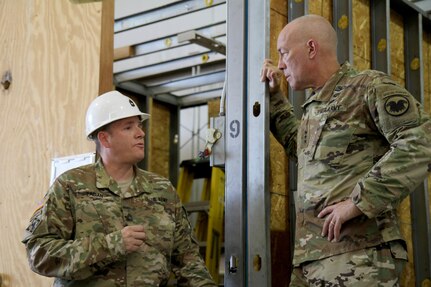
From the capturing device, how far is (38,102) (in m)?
3.95

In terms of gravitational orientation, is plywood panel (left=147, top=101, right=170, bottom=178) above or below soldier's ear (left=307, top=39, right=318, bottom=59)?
above

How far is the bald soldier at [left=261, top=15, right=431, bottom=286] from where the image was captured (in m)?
2.47

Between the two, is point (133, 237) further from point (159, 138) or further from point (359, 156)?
point (159, 138)

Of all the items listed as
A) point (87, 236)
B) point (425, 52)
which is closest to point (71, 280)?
point (87, 236)

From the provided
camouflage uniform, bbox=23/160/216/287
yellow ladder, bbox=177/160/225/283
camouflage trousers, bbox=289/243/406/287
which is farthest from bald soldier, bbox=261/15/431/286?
yellow ladder, bbox=177/160/225/283

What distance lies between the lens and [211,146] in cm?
325

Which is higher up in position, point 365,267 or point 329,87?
point 329,87

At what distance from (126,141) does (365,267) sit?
4.05ft

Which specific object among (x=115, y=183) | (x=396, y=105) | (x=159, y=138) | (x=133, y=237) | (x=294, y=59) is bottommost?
(x=133, y=237)

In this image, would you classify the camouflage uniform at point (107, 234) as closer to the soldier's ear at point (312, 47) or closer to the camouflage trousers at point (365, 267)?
the camouflage trousers at point (365, 267)

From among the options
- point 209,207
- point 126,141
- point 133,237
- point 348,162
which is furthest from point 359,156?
point 209,207

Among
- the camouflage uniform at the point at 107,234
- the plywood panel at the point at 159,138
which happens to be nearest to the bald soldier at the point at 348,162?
the camouflage uniform at the point at 107,234

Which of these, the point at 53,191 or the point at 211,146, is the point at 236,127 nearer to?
the point at 211,146

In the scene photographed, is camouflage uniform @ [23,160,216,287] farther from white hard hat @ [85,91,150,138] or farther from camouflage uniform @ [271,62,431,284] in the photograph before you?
camouflage uniform @ [271,62,431,284]
